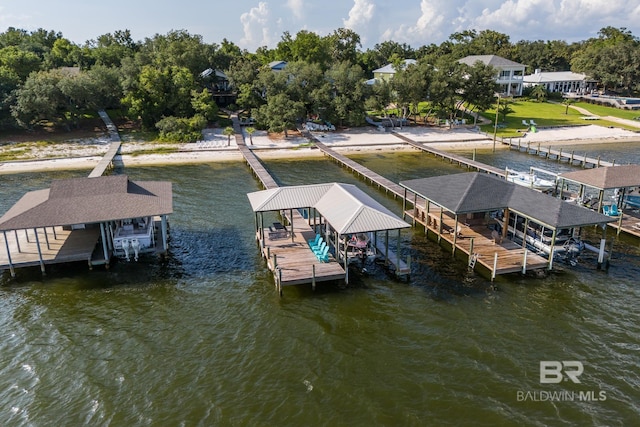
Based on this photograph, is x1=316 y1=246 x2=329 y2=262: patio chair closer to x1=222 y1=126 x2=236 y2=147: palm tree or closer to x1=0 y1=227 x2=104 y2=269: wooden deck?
x1=0 y1=227 x2=104 y2=269: wooden deck

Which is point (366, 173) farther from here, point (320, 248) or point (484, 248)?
point (320, 248)

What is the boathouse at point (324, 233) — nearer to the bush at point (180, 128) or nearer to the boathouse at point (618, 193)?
the boathouse at point (618, 193)

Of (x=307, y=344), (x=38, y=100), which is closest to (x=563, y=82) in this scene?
(x=38, y=100)

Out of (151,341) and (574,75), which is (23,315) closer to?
(151,341)

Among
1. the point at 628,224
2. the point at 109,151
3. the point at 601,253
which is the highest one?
the point at 109,151

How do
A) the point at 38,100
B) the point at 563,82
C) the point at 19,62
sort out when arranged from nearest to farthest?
the point at 38,100
the point at 19,62
the point at 563,82

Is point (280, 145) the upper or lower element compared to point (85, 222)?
lower

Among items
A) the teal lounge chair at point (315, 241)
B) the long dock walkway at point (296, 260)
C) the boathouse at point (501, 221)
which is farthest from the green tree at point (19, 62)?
the boathouse at point (501, 221)
